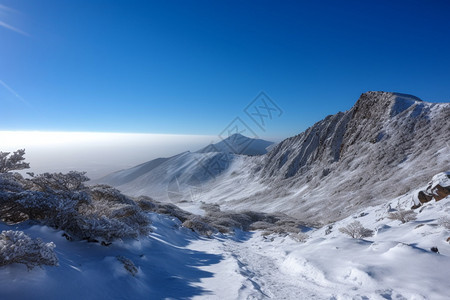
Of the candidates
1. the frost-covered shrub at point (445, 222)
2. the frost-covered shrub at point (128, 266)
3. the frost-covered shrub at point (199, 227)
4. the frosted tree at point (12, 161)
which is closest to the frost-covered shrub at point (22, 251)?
the frost-covered shrub at point (128, 266)

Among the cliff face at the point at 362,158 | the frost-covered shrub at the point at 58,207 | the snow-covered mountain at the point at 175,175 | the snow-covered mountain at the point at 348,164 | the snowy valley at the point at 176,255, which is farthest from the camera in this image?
the snow-covered mountain at the point at 175,175

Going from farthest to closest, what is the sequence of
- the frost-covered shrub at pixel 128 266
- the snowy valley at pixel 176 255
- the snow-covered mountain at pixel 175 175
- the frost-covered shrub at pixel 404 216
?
the snow-covered mountain at pixel 175 175 → the frost-covered shrub at pixel 404 216 → the frost-covered shrub at pixel 128 266 → the snowy valley at pixel 176 255

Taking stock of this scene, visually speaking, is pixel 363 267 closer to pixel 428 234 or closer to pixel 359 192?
pixel 428 234

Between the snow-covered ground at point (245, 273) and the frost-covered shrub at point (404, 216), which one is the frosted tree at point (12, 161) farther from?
the frost-covered shrub at point (404, 216)

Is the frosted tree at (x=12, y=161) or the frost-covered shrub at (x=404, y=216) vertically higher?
the frosted tree at (x=12, y=161)

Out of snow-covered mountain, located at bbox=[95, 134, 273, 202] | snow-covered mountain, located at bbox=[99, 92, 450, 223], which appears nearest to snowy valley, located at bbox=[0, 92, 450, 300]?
snow-covered mountain, located at bbox=[99, 92, 450, 223]

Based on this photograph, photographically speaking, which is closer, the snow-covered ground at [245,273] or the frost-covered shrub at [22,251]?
the frost-covered shrub at [22,251]

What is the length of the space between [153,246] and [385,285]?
7.28 m

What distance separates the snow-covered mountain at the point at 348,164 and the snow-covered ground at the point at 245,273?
72.4 feet

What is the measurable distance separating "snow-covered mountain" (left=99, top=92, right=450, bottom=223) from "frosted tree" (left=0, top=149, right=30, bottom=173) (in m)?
28.4

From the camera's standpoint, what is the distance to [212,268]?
800 cm

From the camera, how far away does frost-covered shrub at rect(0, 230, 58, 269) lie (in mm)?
3829

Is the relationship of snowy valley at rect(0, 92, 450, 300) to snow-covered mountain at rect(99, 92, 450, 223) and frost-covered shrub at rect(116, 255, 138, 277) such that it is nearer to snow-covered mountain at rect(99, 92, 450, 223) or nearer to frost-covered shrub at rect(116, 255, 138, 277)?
frost-covered shrub at rect(116, 255, 138, 277)

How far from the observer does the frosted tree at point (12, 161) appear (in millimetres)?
8660
